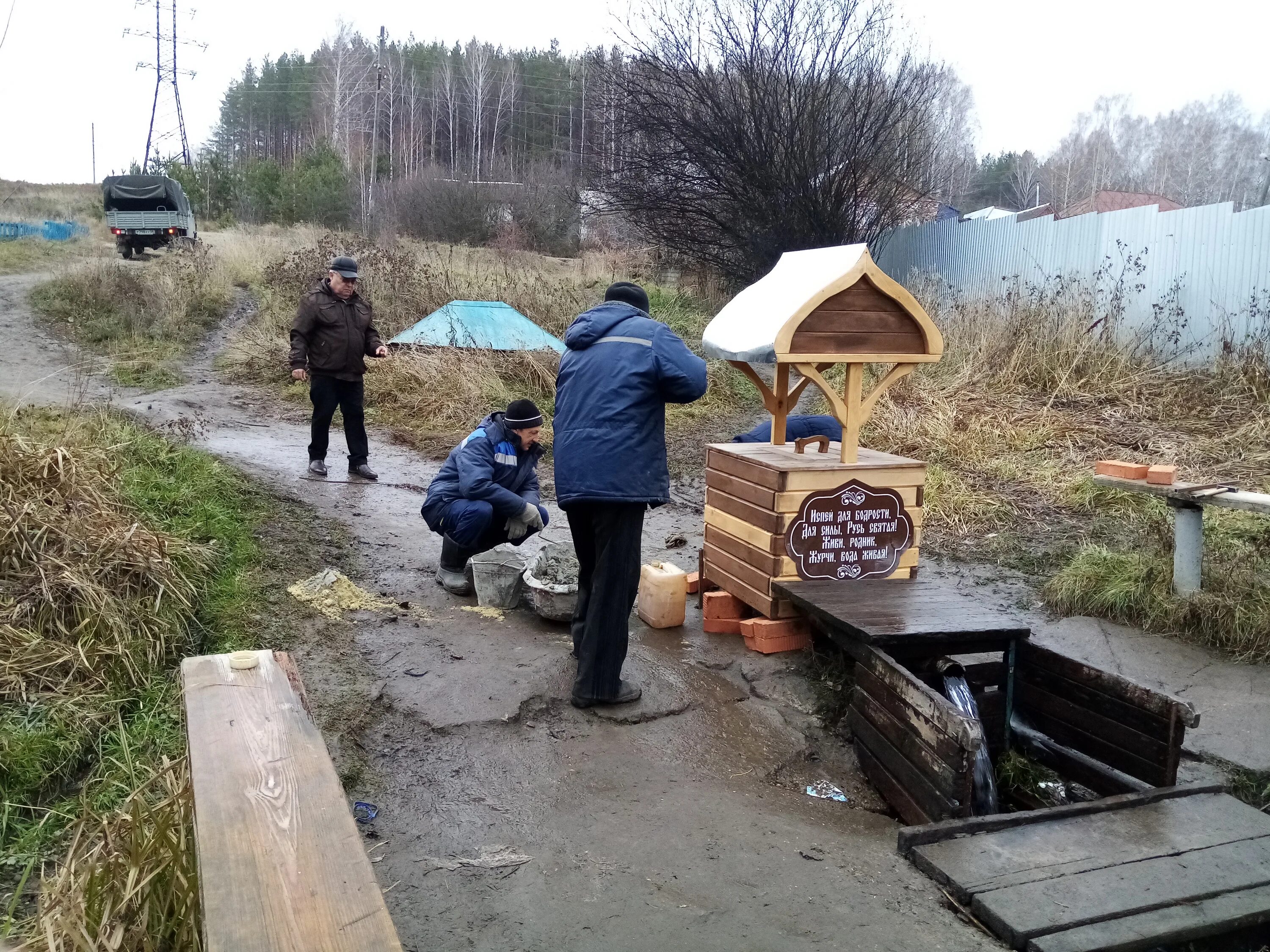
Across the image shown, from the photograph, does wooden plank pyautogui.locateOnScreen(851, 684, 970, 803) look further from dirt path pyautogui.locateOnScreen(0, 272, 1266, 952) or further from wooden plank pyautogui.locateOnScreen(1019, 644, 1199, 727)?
wooden plank pyautogui.locateOnScreen(1019, 644, 1199, 727)

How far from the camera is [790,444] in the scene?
559 centimetres

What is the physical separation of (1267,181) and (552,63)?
44.3m

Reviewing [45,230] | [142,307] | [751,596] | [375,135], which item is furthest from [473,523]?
[375,135]

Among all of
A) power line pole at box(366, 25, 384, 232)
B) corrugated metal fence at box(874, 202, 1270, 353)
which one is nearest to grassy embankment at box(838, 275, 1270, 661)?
corrugated metal fence at box(874, 202, 1270, 353)

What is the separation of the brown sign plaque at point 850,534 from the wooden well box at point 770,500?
0.10 ft

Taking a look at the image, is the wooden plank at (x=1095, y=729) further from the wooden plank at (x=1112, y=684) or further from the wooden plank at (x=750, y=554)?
the wooden plank at (x=750, y=554)

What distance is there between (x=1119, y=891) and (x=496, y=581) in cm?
334

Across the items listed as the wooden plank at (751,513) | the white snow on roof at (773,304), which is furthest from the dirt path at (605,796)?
the white snow on roof at (773,304)

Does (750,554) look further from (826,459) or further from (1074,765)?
(1074,765)

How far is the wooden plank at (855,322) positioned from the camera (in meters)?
4.55

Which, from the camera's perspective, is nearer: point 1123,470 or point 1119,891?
point 1119,891

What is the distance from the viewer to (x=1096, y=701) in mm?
3865

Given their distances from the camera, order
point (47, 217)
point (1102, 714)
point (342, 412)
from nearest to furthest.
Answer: point (1102, 714), point (342, 412), point (47, 217)

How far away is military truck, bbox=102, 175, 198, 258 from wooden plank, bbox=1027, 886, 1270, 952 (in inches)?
951
